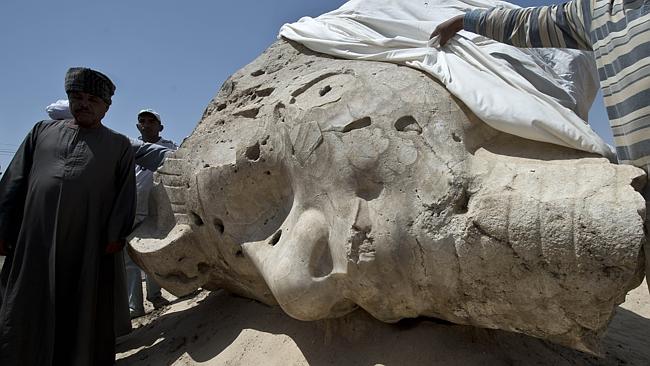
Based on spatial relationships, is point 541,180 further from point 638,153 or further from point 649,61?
point 649,61

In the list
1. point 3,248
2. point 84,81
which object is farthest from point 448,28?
point 3,248

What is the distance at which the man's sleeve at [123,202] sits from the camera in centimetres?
315

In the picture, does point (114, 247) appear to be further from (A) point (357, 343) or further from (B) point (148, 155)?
(A) point (357, 343)

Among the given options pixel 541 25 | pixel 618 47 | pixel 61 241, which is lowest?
pixel 61 241

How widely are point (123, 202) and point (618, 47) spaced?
2852 mm

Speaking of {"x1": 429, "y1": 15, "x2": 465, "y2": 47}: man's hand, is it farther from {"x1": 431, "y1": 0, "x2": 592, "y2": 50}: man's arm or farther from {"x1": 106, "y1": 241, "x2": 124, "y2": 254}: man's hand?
{"x1": 106, "y1": 241, "x2": 124, "y2": 254}: man's hand

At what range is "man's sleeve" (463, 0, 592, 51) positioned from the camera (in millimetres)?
2008

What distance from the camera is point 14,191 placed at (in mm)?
3100

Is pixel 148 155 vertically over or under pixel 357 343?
over

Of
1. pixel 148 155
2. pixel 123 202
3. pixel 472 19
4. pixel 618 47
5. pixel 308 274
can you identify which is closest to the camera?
pixel 618 47

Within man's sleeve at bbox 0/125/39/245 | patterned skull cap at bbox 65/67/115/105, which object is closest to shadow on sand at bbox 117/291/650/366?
man's sleeve at bbox 0/125/39/245

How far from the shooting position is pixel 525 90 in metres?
2.27

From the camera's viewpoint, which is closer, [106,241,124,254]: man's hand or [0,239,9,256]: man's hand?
[0,239,9,256]: man's hand

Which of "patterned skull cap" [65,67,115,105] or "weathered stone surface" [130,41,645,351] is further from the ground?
"patterned skull cap" [65,67,115,105]
